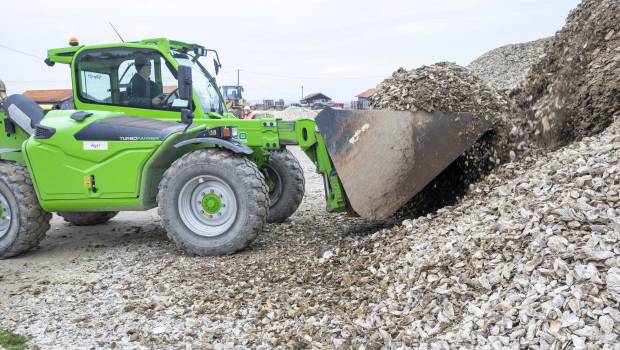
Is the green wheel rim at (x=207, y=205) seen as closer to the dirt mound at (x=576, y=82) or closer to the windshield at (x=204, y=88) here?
the windshield at (x=204, y=88)

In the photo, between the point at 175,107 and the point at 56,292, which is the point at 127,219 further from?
the point at 56,292

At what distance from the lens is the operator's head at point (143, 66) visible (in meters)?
6.43

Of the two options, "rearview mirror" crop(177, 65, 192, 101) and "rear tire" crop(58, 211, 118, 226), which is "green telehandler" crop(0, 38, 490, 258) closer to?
"rearview mirror" crop(177, 65, 192, 101)

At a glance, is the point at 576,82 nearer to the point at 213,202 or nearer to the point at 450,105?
the point at 450,105

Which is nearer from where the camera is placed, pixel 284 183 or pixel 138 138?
pixel 138 138

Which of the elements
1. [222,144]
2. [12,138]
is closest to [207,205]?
[222,144]

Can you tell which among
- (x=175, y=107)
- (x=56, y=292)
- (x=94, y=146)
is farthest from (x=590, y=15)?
(x=56, y=292)

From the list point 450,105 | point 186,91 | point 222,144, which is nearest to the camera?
point 450,105

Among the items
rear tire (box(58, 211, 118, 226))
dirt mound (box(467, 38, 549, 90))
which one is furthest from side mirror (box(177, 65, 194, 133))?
dirt mound (box(467, 38, 549, 90))

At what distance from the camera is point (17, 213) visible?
238 inches

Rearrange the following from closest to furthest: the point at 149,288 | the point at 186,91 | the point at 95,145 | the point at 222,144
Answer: the point at 149,288 < the point at 222,144 < the point at 186,91 < the point at 95,145

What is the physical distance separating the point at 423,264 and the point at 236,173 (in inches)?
86.7

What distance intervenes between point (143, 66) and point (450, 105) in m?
3.40

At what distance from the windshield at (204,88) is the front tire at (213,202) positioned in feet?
3.65
